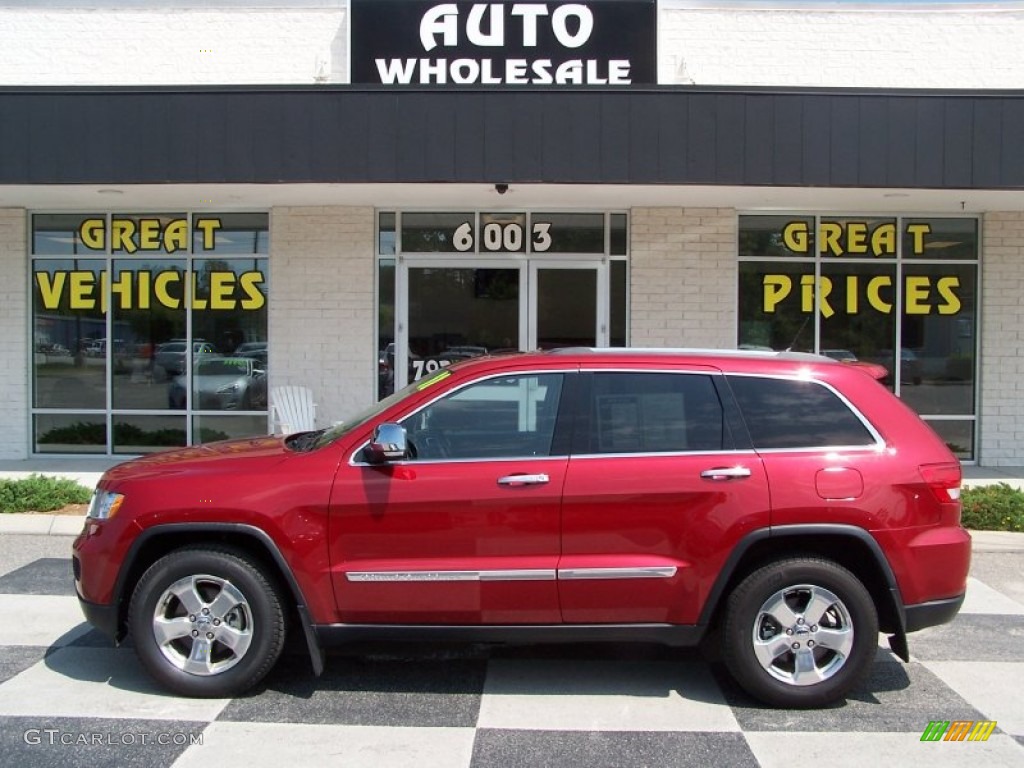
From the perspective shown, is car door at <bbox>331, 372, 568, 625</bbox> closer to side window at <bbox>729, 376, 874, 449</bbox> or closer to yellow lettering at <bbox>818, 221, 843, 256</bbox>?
side window at <bbox>729, 376, 874, 449</bbox>

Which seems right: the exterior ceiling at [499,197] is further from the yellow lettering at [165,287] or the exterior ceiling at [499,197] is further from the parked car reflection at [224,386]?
the parked car reflection at [224,386]

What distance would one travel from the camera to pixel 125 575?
445 centimetres

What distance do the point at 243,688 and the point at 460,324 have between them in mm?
7323

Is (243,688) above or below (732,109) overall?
below

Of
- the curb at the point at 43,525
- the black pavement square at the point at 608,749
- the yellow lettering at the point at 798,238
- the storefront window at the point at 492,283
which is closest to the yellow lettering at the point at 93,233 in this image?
the storefront window at the point at 492,283

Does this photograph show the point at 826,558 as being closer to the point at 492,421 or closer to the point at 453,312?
the point at 492,421

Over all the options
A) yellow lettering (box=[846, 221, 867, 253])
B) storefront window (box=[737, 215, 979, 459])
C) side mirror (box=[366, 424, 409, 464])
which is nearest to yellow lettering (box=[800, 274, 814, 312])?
storefront window (box=[737, 215, 979, 459])

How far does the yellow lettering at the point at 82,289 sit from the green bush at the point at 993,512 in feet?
34.3

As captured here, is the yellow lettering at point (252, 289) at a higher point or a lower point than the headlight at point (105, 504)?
higher

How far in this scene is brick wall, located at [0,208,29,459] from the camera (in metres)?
11.5

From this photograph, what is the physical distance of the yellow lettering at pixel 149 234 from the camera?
457 inches

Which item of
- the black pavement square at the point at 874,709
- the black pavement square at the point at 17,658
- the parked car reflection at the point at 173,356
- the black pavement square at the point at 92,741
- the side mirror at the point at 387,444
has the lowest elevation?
the black pavement square at the point at 874,709

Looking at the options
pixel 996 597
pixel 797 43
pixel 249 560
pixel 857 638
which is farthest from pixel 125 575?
pixel 797 43

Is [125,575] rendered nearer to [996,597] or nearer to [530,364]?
[530,364]
